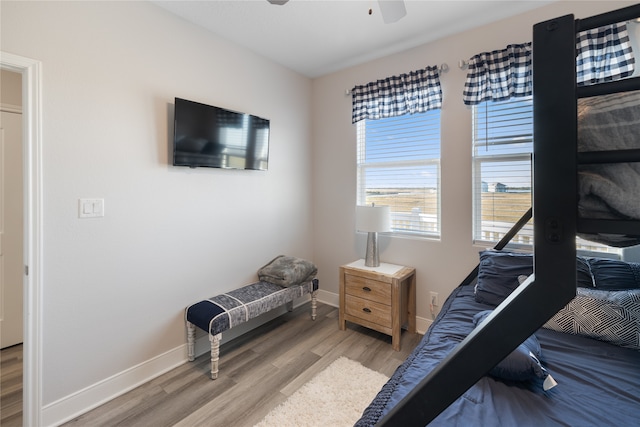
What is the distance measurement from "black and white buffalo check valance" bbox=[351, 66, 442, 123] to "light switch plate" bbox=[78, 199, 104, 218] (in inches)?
93.6

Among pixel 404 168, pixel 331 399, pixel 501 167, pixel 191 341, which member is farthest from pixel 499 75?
pixel 191 341

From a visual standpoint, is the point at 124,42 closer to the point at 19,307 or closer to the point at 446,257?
the point at 19,307

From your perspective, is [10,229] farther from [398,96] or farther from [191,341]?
[398,96]

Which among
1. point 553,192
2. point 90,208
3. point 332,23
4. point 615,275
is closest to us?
point 553,192

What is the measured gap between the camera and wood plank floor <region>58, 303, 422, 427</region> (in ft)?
5.76

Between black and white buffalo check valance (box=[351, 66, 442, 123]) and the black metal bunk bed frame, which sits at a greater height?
black and white buffalo check valance (box=[351, 66, 442, 123])

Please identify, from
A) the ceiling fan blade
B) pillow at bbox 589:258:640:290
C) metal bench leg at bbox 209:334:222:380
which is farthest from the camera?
metal bench leg at bbox 209:334:222:380

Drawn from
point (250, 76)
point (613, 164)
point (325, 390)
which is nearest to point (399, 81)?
point (250, 76)

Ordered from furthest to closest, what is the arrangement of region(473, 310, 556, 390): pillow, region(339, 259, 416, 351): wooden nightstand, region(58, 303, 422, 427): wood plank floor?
1. region(339, 259, 416, 351): wooden nightstand
2. region(58, 303, 422, 427): wood plank floor
3. region(473, 310, 556, 390): pillow

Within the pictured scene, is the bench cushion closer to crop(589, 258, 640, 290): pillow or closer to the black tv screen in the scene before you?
the black tv screen

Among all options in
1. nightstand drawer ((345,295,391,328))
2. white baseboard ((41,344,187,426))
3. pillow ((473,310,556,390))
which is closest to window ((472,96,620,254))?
nightstand drawer ((345,295,391,328))

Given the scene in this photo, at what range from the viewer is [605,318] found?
1438 mm

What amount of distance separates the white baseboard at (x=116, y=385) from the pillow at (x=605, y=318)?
2.48 m

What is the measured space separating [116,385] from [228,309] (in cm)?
84
